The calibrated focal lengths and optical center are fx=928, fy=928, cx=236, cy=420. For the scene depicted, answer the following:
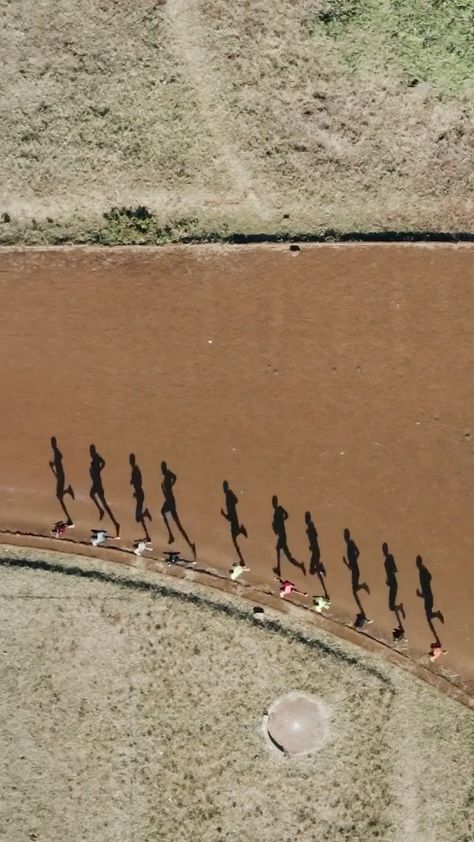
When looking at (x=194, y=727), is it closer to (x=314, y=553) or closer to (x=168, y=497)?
(x=314, y=553)

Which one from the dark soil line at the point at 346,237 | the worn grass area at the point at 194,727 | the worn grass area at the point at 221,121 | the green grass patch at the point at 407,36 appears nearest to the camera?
the green grass patch at the point at 407,36

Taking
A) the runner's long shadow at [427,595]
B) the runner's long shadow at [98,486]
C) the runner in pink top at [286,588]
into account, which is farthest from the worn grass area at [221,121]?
the runner in pink top at [286,588]

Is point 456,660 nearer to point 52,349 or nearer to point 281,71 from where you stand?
point 52,349

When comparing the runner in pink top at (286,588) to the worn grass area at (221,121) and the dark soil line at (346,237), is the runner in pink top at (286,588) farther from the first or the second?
the worn grass area at (221,121)

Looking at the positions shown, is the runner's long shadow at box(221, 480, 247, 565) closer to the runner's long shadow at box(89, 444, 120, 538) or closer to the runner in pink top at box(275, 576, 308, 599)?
the runner in pink top at box(275, 576, 308, 599)

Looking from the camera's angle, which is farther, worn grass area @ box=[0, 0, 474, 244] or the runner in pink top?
the runner in pink top

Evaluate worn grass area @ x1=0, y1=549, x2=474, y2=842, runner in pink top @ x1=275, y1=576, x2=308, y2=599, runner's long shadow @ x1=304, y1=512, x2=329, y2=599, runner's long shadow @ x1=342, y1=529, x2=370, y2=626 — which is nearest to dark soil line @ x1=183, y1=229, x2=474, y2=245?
runner's long shadow @ x1=304, y1=512, x2=329, y2=599
